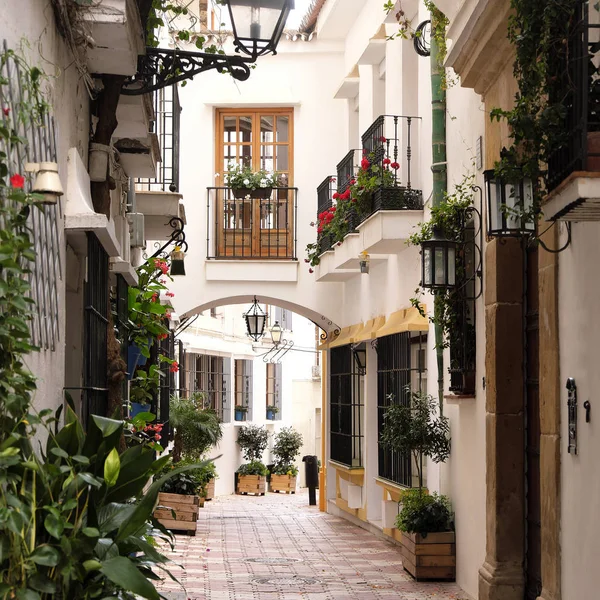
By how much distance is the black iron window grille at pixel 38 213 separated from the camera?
166 inches

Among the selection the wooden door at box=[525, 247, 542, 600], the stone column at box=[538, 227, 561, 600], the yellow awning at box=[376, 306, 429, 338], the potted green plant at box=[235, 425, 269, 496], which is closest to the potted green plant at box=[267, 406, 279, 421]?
the potted green plant at box=[235, 425, 269, 496]

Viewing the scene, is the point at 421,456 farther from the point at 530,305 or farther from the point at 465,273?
the point at 530,305

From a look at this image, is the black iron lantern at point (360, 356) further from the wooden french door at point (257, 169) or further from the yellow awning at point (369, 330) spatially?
the wooden french door at point (257, 169)

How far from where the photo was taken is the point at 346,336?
1702cm

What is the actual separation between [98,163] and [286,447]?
72.5 feet

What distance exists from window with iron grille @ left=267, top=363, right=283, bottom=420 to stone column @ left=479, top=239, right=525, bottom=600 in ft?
77.0

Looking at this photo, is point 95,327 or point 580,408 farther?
point 95,327

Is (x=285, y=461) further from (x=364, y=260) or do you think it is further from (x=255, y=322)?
(x=364, y=260)

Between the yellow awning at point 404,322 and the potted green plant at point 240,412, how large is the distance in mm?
15161

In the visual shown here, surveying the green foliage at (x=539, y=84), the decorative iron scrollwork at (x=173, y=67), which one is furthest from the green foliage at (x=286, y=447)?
the green foliage at (x=539, y=84)

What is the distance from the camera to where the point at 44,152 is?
16.8 ft

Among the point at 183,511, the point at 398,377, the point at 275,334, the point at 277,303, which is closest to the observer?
the point at 398,377

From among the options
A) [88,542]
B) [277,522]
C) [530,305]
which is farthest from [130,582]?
[277,522]

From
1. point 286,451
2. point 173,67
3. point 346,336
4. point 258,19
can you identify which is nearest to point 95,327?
point 173,67
